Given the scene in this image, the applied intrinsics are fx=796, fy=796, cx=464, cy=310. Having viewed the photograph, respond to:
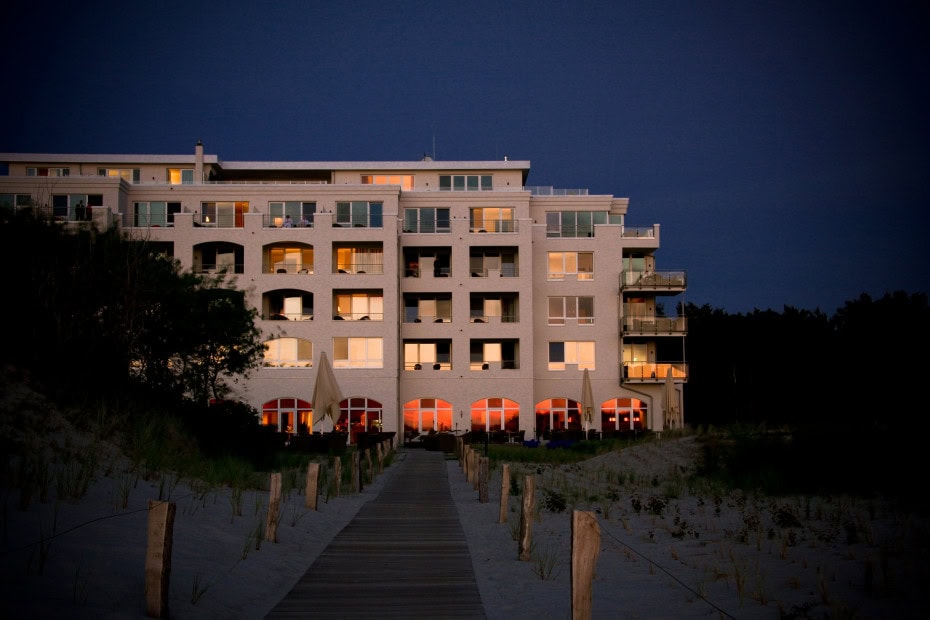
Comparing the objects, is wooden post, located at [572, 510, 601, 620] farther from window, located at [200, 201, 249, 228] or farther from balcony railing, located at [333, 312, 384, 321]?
window, located at [200, 201, 249, 228]

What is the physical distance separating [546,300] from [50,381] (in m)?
36.6

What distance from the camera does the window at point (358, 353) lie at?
4478 cm

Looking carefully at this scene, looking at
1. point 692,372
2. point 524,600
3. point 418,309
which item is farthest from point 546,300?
point 524,600

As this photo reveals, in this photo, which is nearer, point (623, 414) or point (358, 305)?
point (358, 305)

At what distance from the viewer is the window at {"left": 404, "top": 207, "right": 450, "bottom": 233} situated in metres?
48.2

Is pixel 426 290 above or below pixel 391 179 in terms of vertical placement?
below

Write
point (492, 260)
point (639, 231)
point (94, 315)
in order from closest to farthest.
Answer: point (94, 315), point (492, 260), point (639, 231)

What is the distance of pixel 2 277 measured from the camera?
16.6m

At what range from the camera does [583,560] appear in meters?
6.62

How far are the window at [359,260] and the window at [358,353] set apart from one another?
405 cm

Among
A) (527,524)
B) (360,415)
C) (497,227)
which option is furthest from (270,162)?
(527,524)

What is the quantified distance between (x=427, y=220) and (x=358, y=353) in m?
9.42

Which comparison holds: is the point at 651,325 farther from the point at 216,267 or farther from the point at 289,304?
the point at 216,267

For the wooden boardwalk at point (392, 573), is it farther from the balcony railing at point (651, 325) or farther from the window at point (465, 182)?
the window at point (465, 182)
